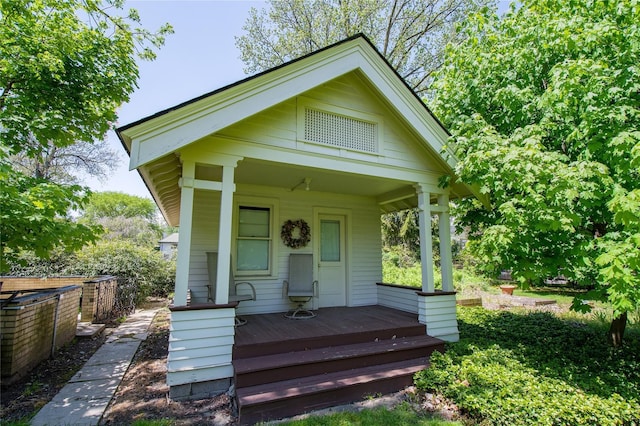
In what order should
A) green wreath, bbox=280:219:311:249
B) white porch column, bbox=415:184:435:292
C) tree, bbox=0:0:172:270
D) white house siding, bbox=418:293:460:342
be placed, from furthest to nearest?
green wreath, bbox=280:219:311:249, white porch column, bbox=415:184:435:292, white house siding, bbox=418:293:460:342, tree, bbox=0:0:172:270

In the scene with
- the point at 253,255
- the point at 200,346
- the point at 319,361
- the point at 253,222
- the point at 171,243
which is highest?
the point at 171,243

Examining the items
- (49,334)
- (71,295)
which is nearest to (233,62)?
(71,295)

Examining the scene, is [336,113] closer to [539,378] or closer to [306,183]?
[306,183]

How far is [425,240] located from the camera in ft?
17.0

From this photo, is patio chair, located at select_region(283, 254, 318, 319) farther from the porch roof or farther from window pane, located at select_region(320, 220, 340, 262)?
the porch roof

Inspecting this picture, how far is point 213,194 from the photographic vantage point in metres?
5.61

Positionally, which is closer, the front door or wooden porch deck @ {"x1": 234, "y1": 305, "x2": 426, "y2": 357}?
wooden porch deck @ {"x1": 234, "y1": 305, "x2": 426, "y2": 357}

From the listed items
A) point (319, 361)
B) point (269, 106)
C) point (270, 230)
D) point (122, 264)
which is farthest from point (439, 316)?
point (122, 264)

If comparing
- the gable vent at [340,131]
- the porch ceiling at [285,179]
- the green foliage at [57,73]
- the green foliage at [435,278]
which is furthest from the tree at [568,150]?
the green foliage at [435,278]

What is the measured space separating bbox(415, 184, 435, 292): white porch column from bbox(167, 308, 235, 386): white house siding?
318 centimetres

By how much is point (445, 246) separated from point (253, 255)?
3.53 m

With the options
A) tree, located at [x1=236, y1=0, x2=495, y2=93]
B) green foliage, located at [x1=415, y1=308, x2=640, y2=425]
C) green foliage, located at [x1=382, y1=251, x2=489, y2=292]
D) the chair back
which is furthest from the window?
tree, located at [x1=236, y1=0, x2=495, y2=93]

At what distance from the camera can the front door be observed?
21.3ft

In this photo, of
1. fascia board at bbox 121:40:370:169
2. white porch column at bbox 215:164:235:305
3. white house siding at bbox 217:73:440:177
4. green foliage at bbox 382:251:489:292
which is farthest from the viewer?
green foliage at bbox 382:251:489:292
